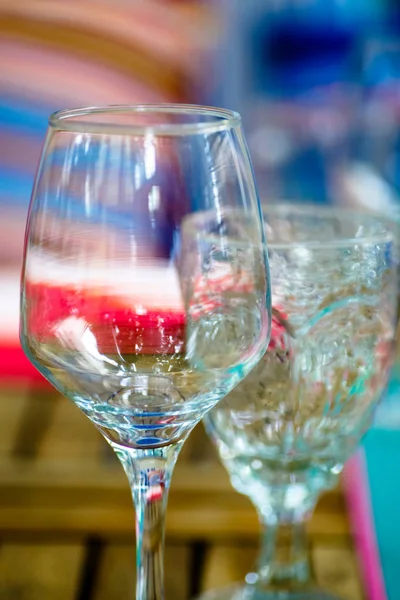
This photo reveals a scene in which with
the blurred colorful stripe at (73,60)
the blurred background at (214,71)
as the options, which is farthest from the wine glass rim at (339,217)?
the blurred colorful stripe at (73,60)

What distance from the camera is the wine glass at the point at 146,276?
259mm

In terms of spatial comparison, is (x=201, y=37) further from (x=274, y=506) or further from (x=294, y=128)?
(x=274, y=506)

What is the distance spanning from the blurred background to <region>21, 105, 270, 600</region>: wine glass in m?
1.54

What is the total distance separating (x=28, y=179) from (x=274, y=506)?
5.36 ft

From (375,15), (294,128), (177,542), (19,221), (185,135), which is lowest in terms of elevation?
(177,542)

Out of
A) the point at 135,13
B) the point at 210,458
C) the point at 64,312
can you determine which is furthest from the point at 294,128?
the point at 64,312

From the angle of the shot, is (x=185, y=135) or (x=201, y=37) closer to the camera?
(x=185, y=135)

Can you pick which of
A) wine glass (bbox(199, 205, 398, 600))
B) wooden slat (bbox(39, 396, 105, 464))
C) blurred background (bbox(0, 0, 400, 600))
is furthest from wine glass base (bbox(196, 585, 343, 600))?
blurred background (bbox(0, 0, 400, 600))

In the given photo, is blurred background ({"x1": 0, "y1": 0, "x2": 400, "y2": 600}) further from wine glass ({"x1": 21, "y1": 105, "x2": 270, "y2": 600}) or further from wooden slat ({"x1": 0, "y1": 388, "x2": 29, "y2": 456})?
wine glass ({"x1": 21, "y1": 105, "x2": 270, "y2": 600})

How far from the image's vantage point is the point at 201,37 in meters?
1.94

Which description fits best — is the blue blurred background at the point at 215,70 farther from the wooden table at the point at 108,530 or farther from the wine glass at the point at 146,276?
the wine glass at the point at 146,276

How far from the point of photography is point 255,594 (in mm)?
387

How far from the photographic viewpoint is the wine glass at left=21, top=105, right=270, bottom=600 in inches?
10.2

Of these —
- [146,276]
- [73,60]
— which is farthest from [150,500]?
[73,60]
